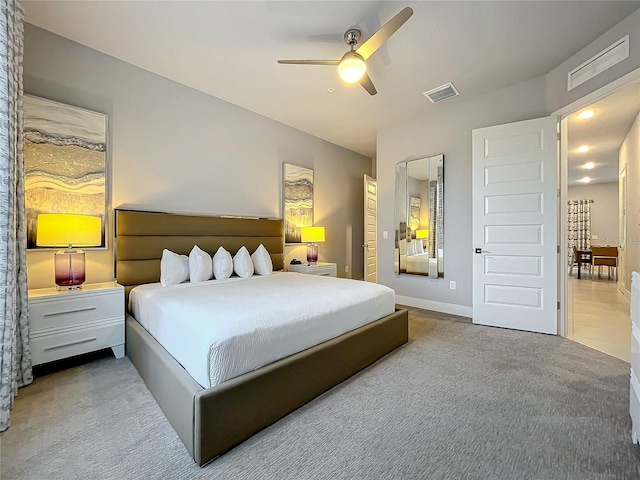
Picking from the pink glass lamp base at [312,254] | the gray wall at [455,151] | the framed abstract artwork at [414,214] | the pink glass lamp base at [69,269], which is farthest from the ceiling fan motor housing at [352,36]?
the pink glass lamp base at [69,269]

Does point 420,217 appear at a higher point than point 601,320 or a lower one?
higher

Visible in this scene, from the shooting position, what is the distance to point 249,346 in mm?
1515

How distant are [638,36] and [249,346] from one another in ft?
12.1

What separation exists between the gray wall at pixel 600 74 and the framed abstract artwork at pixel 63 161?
473cm

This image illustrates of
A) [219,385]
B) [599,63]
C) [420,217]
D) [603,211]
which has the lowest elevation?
[219,385]

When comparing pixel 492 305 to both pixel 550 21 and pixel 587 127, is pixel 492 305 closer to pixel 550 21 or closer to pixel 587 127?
pixel 550 21

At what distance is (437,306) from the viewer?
408 cm

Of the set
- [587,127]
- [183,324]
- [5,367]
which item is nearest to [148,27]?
[183,324]

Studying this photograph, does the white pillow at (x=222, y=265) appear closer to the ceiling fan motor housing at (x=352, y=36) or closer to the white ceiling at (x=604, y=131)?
the ceiling fan motor housing at (x=352, y=36)

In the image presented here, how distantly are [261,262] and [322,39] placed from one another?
8.30 ft

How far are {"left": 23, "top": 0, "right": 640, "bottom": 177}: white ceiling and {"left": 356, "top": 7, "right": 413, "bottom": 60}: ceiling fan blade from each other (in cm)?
32

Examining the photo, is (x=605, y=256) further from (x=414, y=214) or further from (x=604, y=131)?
(x=414, y=214)

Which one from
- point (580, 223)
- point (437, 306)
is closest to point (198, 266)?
point (437, 306)

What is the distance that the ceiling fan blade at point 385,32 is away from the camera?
6.03 feet
